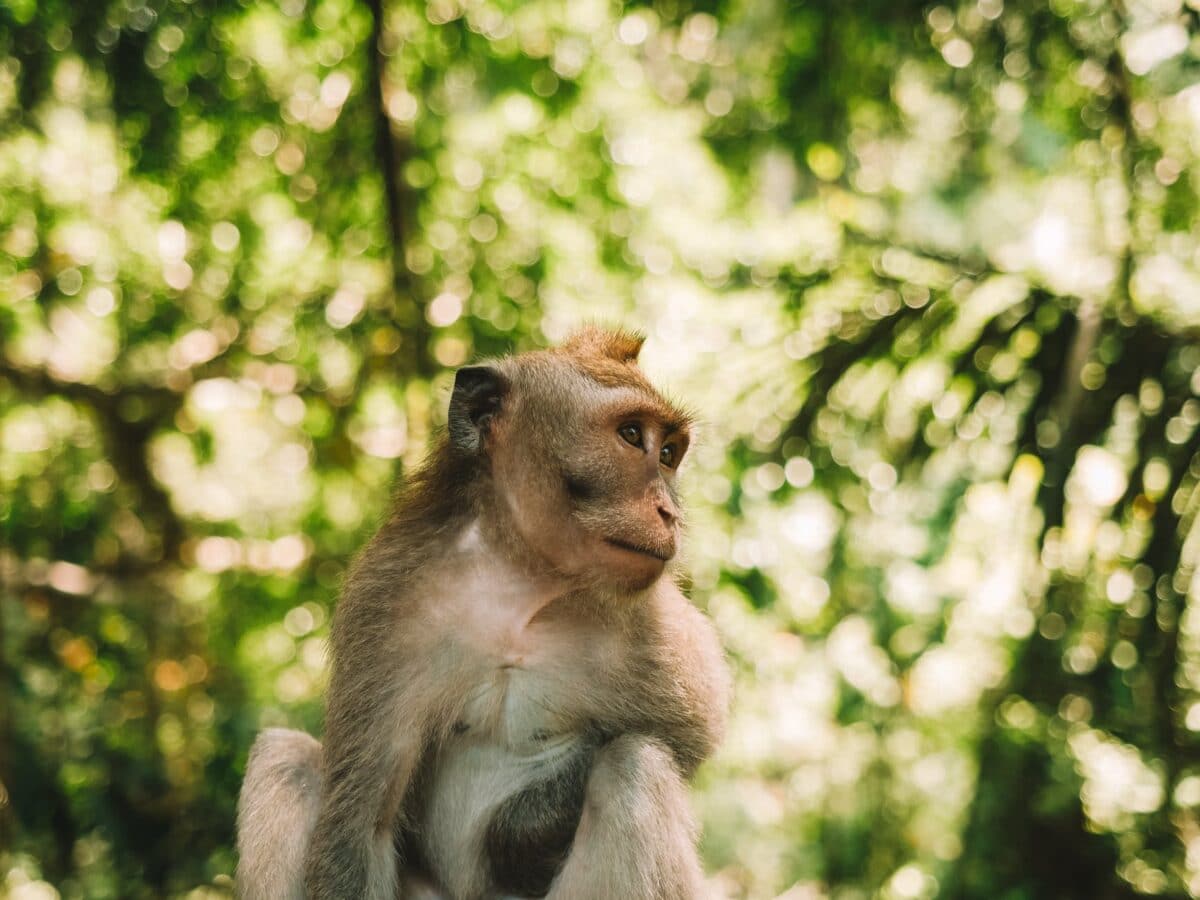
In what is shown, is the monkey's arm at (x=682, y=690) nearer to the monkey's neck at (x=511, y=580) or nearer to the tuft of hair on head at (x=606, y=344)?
the monkey's neck at (x=511, y=580)

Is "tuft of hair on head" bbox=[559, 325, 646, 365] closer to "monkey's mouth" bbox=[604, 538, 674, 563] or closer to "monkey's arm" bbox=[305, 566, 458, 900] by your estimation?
"monkey's mouth" bbox=[604, 538, 674, 563]

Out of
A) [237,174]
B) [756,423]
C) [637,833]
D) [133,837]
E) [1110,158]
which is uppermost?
[1110,158]

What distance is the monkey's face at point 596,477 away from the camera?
2.62 metres

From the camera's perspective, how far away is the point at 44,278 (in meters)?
5.76

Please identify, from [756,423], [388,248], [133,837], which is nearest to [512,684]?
[756,423]

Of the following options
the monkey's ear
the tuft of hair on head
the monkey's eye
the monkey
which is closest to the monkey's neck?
the monkey

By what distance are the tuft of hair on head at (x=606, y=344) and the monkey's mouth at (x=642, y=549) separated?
2.10 feet

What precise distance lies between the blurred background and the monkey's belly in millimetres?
1976

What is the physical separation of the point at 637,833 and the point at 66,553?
186 inches

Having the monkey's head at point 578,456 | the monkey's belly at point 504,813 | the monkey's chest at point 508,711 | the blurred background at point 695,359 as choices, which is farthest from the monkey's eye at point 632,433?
the blurred background at point 695,359

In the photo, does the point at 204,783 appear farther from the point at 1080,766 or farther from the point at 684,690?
the point at 1080,766

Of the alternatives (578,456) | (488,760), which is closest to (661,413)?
(578,456)

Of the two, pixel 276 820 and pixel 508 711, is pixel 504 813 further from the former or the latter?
pixel 276 820

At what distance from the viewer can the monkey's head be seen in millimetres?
2627
